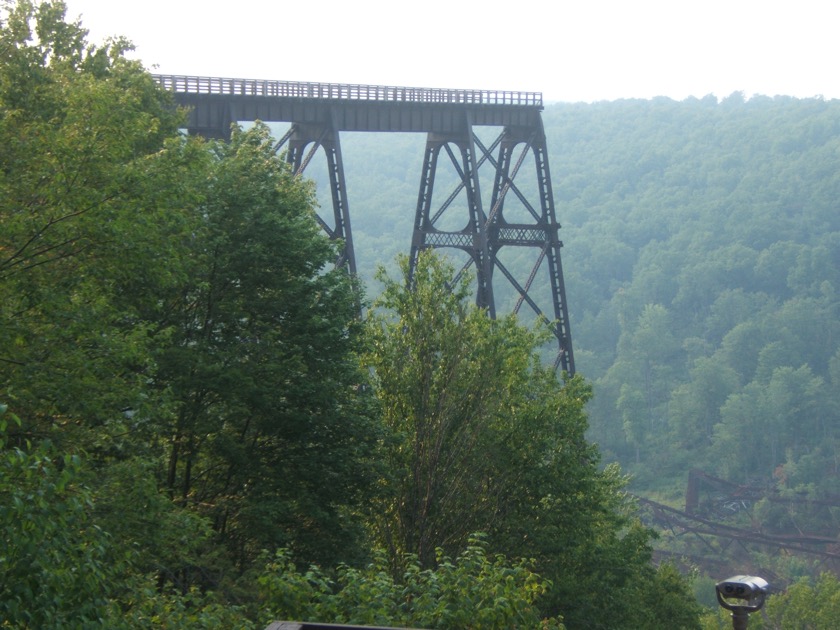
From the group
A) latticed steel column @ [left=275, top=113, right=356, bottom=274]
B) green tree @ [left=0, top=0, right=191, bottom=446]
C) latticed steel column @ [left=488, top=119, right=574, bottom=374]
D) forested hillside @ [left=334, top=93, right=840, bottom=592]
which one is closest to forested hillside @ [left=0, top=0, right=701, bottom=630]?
green tree @ [left=0, top=0, right=191, bottom=446]

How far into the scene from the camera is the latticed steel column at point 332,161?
2105cm

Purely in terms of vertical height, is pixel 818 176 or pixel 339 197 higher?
pixel 818 176

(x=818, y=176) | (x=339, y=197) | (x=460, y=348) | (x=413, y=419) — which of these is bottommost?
(x=413, y=419)

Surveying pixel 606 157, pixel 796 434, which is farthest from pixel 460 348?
pixel 606 157

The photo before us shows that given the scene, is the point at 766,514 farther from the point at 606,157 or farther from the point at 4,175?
the point at 606,157

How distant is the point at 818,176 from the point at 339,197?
102297mm

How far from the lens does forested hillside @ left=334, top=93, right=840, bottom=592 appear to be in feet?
262

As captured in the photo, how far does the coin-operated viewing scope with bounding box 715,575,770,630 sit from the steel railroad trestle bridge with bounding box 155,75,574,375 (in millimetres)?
14028

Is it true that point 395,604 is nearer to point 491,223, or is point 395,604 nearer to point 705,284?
point 491,223

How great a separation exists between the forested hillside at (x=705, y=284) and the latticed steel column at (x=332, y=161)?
43.3 m

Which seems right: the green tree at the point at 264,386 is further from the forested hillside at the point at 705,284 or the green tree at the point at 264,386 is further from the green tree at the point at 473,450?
the forested hillside at the point at 705,284

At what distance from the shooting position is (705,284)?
104 metres

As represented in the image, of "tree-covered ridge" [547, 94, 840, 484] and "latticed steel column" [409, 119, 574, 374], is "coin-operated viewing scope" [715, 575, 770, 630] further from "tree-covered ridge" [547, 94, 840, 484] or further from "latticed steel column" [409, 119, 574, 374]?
"tree-covered ridge" [547, 94, 840, 484]

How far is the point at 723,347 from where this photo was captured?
9469cm
